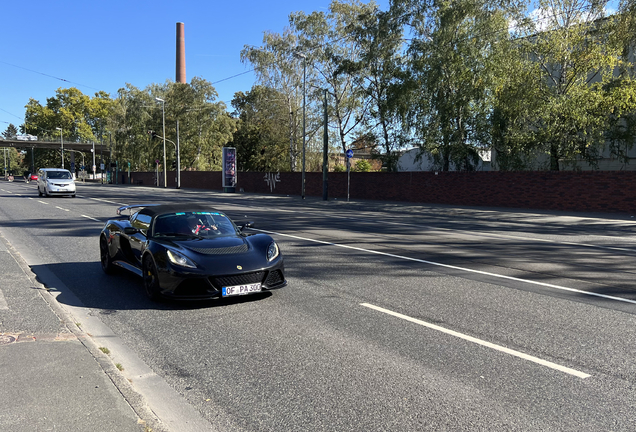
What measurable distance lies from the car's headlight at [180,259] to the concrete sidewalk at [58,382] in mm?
1270

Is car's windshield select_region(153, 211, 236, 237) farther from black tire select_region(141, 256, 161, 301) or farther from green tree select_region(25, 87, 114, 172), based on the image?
green tree select_region(25, 87, 114, 172)

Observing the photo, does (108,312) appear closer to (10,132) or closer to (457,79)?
(457,79)

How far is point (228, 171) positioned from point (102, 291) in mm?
40587

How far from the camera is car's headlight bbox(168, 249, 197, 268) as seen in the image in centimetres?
605

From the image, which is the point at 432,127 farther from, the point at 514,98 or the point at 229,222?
the point at 229,222

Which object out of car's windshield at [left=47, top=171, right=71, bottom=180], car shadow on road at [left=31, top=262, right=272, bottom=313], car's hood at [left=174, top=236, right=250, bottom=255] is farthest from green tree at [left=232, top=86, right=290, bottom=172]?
car's hood at [left=174, top=236, right=250, bottom=255]

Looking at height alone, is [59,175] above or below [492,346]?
above

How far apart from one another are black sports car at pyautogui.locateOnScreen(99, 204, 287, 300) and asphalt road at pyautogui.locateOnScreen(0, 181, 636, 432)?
1.00ft

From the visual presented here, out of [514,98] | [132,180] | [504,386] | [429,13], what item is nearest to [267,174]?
[429,13]

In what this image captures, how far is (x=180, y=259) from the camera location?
20.1ft

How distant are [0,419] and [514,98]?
84.5ft

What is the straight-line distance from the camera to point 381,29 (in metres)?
33.6

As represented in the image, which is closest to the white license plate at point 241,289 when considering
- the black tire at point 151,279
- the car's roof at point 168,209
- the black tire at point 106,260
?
the black tire at point 151,279

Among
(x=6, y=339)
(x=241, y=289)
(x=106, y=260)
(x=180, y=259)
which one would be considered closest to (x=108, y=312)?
(x=180, y=259)
